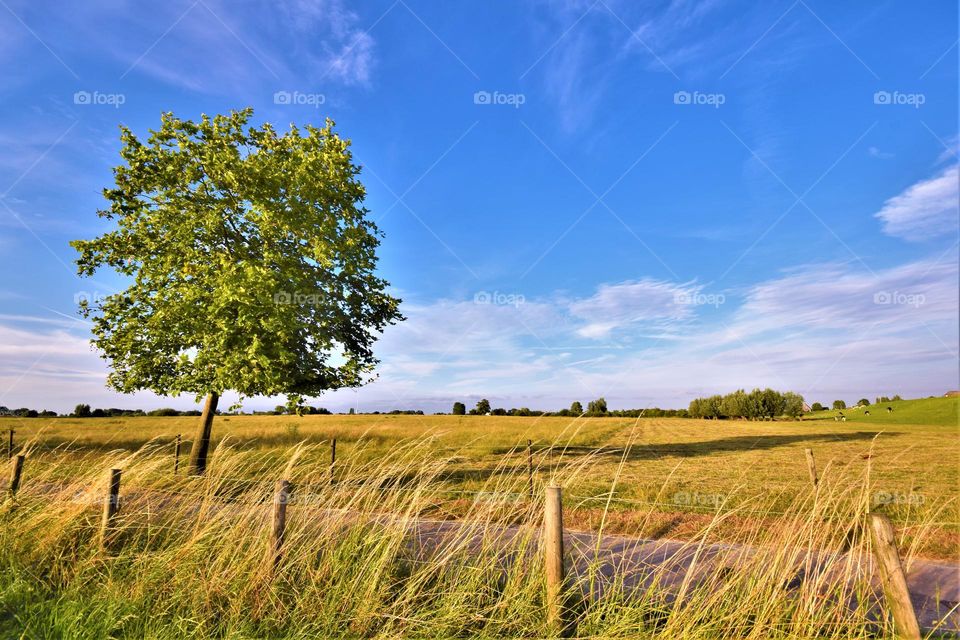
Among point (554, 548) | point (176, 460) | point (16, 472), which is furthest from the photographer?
Answer: point (16, 472)

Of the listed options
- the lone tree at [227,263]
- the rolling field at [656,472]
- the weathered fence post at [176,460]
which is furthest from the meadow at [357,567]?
the lone tree at [227,263]

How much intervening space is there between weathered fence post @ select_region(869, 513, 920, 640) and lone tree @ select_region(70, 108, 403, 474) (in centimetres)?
1465

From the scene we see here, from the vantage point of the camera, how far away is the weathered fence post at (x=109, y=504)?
641 cm

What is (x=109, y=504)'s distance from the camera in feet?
21.5

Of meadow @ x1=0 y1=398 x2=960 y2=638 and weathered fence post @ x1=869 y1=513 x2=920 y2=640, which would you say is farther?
meadow @ x1=0 y1=398 x2=960 y2=638

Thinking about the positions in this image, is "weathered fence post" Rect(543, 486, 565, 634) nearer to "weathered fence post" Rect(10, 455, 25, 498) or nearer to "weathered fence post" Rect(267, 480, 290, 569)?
"weathered fence post" Rect(267, 480, 290, 569)

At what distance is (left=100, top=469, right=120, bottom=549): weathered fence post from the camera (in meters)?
6.41

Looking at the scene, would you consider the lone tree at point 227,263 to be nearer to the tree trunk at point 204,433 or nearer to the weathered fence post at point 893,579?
the tree trunk at point 204,433

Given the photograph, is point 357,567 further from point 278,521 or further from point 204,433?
point 204,433

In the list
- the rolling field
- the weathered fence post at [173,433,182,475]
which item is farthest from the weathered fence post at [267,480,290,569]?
the weathered fence post at [173,433,182,475]

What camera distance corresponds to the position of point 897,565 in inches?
166

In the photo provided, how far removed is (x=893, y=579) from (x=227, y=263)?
17305 millimetres

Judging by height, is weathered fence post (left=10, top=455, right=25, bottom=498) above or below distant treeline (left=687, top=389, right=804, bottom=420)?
above

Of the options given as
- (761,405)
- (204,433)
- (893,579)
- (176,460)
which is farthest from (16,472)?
(761,405)
